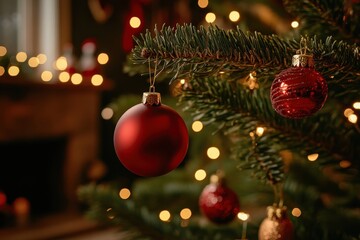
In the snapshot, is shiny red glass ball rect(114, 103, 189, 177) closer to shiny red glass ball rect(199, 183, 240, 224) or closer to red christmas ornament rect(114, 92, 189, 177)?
red christmas ornament rect(114, 92, 189, 177)

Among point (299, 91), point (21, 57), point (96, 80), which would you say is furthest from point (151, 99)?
point (96, 80)

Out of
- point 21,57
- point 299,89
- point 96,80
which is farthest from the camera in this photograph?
point 96,80

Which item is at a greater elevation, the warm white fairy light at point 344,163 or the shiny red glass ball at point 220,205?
the warm white fairy light at point 344,163

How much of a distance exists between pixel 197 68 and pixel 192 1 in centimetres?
306

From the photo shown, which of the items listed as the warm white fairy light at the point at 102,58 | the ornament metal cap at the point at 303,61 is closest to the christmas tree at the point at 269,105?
the ornament metal cap at the point at 303,61

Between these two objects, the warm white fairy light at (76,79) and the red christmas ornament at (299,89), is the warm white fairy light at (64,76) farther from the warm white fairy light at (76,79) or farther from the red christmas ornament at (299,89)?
the red christmas ornament at (299,89)

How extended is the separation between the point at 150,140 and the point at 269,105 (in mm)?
220

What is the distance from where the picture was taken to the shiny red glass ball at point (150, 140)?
1.60 feet

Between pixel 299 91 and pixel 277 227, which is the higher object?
pixel 299 91

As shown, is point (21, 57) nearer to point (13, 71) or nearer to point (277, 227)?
point (13, 71)

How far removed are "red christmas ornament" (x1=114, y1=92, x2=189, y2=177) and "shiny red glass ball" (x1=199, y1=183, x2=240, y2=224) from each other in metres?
0.20

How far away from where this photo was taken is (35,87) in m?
2.49

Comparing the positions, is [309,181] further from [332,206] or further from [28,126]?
[28,126]

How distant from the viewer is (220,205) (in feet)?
2.21
